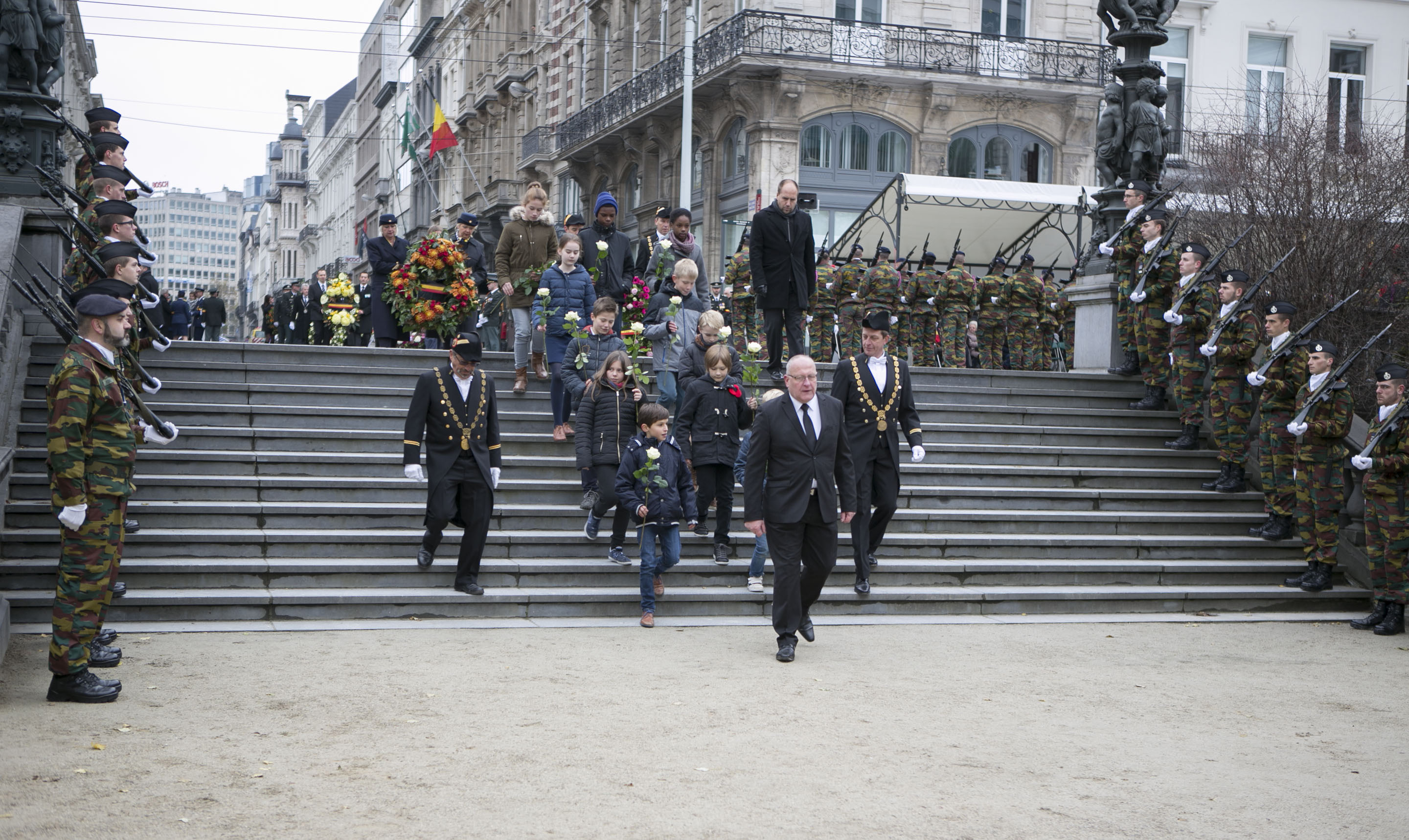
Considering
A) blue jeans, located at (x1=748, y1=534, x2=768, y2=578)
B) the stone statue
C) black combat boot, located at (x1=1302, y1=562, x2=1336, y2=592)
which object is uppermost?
the stone statue

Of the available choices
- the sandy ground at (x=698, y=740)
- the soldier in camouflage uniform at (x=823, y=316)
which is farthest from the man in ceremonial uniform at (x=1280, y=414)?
the soldier in camouflage uniform at (x=823, y=316)

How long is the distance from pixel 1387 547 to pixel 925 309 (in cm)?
1129

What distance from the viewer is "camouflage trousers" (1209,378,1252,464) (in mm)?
13039

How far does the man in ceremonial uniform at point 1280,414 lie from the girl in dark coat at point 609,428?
18.2 feet

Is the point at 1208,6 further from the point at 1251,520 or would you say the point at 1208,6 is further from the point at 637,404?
the point at 637,404

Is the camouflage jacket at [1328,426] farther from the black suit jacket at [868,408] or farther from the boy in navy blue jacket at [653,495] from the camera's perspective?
the boy in navy blue jacket at [653,495]

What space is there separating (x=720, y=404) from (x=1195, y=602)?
4265 mm

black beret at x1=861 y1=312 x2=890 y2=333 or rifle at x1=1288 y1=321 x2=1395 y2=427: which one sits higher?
black beret at x1=861 y1=312 x2=890 y2=333

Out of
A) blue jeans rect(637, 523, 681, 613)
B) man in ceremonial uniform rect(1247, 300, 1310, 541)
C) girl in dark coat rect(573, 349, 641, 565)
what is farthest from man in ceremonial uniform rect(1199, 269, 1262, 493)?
blue jeans rect(637, 523, 681, 613)

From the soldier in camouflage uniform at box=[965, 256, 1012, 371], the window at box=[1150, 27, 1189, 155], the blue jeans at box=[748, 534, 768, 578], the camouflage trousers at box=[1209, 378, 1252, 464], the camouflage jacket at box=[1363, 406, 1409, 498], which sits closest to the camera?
the camouflage jacket at box=[1363, 406, 1409, 498]

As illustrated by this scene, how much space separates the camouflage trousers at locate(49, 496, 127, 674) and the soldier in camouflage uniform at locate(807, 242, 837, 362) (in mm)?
13659

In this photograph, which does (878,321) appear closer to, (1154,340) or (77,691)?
(1154,340)

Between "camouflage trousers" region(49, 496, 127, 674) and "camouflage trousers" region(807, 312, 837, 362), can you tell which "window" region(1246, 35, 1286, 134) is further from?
"camouflage trousers" region(49, 496, 127, 674)

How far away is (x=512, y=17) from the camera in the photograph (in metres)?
54.9
